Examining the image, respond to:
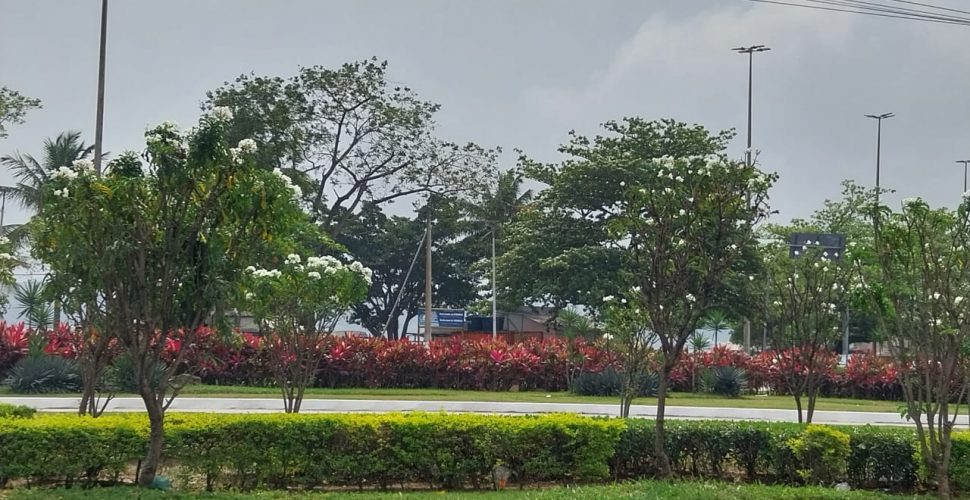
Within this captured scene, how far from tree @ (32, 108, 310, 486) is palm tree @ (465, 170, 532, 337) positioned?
3866 centimetres

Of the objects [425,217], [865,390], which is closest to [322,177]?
[425,217]

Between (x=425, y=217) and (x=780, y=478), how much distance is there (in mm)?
41505

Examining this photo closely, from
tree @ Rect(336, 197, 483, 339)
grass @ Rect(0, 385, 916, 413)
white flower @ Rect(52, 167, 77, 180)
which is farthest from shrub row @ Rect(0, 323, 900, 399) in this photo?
tree @ Rect(336, 197, 483, 339)

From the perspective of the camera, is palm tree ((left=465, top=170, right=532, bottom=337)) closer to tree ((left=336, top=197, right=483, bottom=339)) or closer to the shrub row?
tree ((left=336, top=197, right=483, bottom=339))

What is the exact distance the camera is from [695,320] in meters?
10.4

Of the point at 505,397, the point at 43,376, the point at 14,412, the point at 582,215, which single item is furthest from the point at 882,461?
the point at 582,215

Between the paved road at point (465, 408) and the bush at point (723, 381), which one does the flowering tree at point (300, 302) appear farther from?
the bush at point (723, 381)

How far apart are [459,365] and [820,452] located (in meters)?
17.6

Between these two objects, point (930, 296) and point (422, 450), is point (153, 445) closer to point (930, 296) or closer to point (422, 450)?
point (422, 450)

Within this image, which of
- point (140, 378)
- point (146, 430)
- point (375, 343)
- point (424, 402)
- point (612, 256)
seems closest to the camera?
point (140, 378)

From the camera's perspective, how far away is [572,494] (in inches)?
356

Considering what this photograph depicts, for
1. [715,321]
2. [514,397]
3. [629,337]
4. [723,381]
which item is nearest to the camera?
[629,337]

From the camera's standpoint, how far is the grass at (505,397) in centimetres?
2355

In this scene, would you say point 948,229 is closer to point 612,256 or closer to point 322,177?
point 612,256
